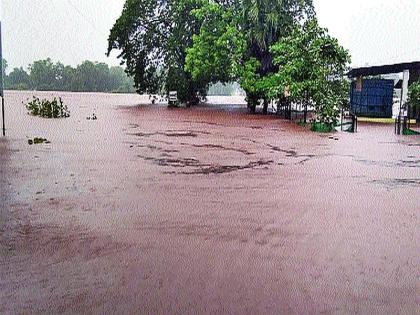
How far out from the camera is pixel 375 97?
69.8 feet

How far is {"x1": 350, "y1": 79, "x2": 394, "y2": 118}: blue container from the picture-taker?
21.0 metres

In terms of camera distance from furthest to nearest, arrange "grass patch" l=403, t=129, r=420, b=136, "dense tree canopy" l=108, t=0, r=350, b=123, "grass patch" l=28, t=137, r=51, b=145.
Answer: "dense tree canopy" l=108, t=0, r=350, b=123
"grass patch" l=403, t=129, r=420, b=136
"grass patch" l=28, t=137, r=51, b=145

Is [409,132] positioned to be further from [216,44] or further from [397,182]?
[216,44]

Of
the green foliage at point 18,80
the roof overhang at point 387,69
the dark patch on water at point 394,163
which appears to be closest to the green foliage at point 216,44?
the roof overhang at point 387,69

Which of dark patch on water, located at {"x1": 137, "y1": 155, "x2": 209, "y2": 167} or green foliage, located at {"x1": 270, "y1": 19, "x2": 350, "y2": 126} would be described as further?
green foliage, located at {"x1": 270, "y1": 19, "x2": 350, "y2": 126}

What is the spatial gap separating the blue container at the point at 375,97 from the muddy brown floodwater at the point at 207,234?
12607 millimetres

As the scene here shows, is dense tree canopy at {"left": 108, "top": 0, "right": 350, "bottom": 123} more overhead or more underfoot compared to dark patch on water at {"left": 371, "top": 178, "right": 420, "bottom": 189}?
more overhead

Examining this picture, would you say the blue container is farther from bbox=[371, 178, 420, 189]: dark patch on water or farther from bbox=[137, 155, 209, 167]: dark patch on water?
bbox=[371, 178, 420, 189]: dark patch on water

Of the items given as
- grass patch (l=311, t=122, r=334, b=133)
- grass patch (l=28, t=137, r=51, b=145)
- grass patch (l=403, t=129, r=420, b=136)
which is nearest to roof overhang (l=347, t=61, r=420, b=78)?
grass patch (l=403, t=129, r=420, b=136)

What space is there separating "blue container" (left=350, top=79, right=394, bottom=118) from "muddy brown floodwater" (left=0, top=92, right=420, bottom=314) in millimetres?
12607

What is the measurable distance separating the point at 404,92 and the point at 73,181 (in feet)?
52.8

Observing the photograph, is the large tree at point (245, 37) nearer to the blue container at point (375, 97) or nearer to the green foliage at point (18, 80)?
the blue container at point (375, 97)

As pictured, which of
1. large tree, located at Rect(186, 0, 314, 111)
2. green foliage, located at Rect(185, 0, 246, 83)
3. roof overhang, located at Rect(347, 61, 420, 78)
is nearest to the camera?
roof overhang, located at Rect(347, 61, 420, 78)

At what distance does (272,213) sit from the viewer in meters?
5.30
